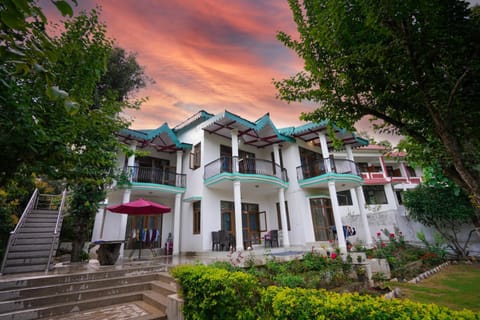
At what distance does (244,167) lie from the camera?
1198 centimetres

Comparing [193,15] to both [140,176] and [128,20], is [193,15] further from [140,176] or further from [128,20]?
[140,176]

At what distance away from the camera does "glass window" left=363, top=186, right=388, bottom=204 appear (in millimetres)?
20594

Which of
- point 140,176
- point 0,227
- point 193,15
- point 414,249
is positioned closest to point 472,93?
point 193,15

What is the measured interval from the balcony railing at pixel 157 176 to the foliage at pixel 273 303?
8036 mm

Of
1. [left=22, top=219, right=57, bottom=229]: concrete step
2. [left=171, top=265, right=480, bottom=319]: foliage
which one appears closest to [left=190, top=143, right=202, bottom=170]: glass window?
[left=22, top=219, right=57, bottom=229]: concrete step

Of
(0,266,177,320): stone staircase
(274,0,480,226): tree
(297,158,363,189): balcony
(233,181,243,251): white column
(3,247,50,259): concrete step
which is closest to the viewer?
(274,0,480,226): tree

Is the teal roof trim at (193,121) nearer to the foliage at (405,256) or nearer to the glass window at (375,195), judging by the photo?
the foliage at (405,256)

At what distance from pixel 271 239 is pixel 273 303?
30.3 feet

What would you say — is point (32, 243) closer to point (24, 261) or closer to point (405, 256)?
point (24, 261)

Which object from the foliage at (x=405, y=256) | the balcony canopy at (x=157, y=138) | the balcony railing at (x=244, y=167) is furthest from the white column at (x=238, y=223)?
the foliage at (x=405, y=256)

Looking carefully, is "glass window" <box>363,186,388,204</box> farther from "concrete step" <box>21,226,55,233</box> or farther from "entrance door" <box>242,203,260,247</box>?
"concrete step" <box>21,226,55,233</box>

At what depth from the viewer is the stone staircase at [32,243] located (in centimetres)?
670

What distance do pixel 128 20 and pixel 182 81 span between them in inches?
143

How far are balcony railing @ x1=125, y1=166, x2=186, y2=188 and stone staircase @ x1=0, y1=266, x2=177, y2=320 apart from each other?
5700mm
